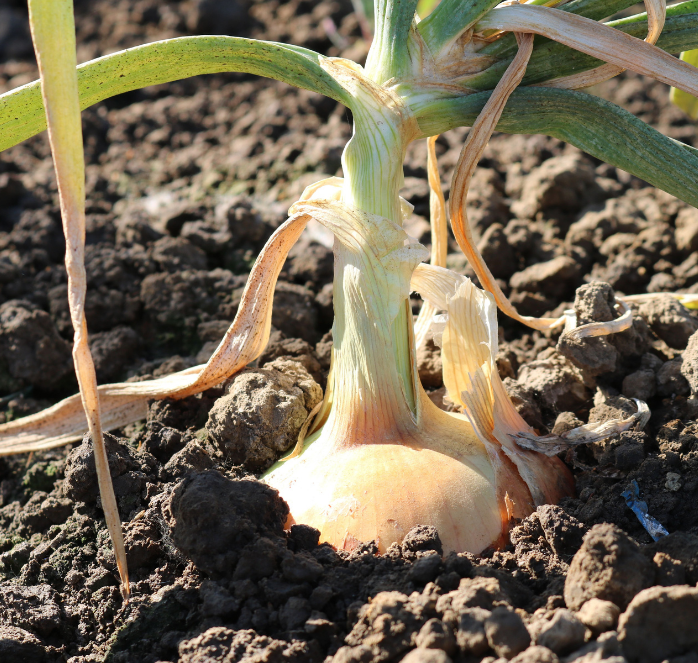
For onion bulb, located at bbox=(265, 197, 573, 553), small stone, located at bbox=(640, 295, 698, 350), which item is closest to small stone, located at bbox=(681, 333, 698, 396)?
small stone, located at bbox=(640, 295, 698, 350)

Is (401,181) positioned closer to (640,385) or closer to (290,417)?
(290,417)

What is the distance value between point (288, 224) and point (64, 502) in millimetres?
737

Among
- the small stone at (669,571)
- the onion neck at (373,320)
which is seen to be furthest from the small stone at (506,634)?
the onion neck at (373,320)

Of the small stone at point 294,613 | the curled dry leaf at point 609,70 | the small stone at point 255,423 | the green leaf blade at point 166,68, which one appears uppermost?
the green leaf blade at point 166,68

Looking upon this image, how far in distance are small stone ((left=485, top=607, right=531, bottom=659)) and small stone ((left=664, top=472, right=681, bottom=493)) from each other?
48 centimetres

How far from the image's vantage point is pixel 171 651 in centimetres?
108

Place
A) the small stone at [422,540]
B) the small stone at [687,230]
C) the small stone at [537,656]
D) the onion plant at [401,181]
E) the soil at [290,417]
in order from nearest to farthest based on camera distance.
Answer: the small stone at [537,656]
the soil at [290,417]
the small stone at [422,540]
the onion plant at [401,181]
the small stone at [687,230]

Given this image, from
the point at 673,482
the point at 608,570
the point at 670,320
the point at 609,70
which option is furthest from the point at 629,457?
the point at 609,70

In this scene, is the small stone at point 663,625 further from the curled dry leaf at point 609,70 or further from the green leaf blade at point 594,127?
the curled dry leaf at point 609,70

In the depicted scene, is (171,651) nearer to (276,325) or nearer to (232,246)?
(276,325)

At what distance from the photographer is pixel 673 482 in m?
1.25

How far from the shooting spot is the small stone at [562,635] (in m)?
0.90

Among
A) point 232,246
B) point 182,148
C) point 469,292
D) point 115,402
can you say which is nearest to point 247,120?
point 182,148

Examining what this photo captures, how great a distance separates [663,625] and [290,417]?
2.48 feet
